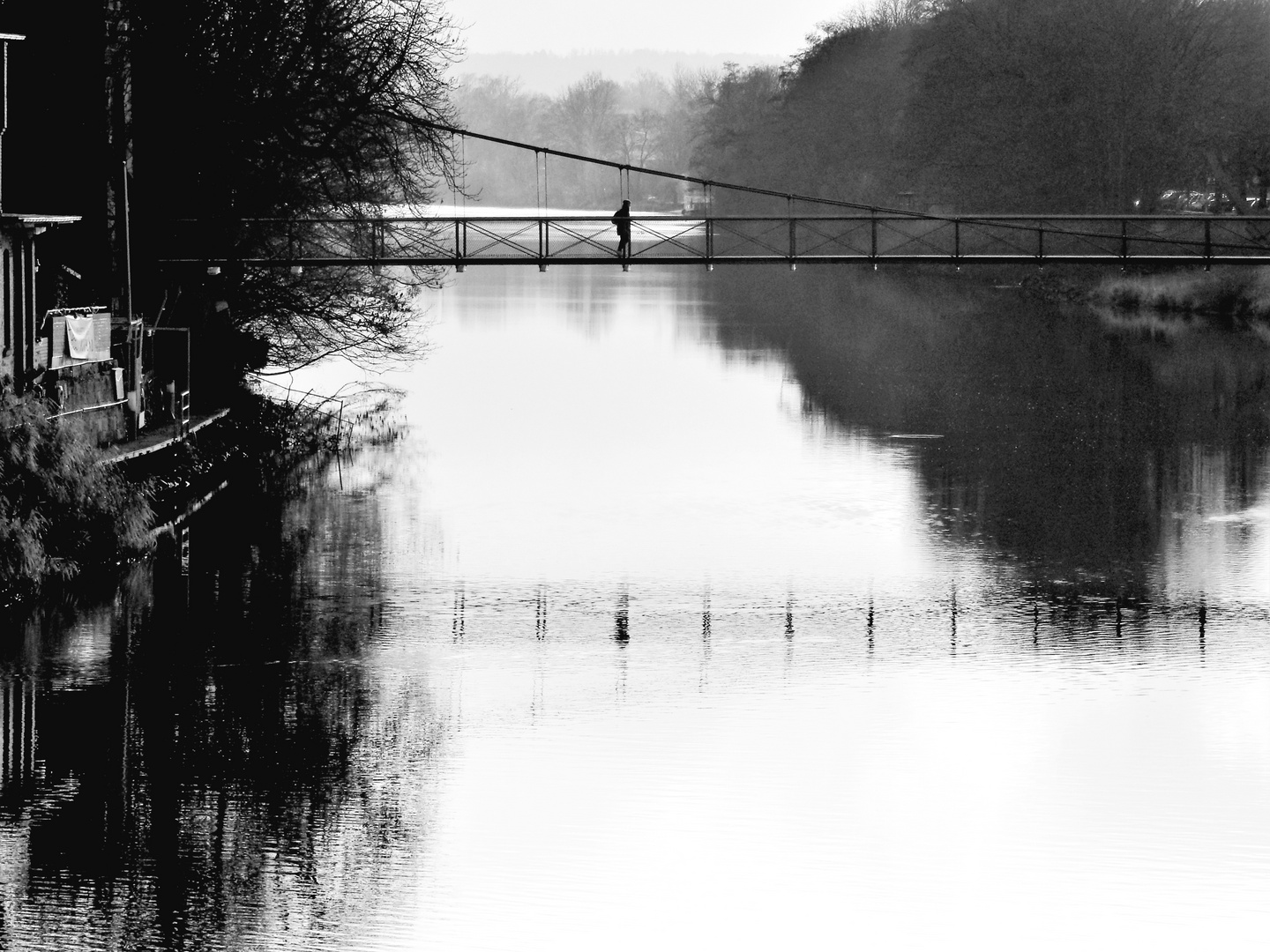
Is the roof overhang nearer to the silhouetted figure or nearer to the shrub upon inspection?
the shrub

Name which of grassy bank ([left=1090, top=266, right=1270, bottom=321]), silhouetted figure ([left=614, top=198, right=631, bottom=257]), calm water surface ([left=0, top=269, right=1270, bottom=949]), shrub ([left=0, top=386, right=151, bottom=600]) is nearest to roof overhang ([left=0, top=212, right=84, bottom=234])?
shrub ([left=0, top=386, right=151, bottom=600])

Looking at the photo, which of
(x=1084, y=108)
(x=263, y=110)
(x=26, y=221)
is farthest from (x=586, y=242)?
(x=1084, y=108)

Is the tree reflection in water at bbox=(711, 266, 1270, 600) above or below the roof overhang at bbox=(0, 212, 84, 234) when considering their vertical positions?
below

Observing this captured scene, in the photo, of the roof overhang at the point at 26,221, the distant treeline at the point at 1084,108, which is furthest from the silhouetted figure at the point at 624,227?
the distant treeline at the point at 1084,108

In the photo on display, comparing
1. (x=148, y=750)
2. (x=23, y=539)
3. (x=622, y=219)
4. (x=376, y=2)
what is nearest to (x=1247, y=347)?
(x=622, y=219)

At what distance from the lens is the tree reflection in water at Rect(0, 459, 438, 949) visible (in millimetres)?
12508

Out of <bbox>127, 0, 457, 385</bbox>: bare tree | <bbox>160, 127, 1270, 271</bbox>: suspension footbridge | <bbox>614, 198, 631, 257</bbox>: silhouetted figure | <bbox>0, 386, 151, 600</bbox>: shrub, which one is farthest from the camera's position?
<bbox>614, 198, 631, 257</bbox>: silhouetted figure

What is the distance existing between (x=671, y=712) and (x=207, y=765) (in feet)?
13.0

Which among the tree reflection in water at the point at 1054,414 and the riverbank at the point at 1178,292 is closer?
the tree reflection in water at the point at 1054,414

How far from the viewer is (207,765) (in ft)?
51.1

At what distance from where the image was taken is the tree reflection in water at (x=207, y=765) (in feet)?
41.0

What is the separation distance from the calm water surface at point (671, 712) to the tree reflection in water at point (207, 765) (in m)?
0.05

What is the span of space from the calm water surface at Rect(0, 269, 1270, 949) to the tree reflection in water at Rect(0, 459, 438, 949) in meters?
0.05

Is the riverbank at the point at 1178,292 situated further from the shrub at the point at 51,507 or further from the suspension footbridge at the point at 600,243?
the shrub at the point at 51,507
